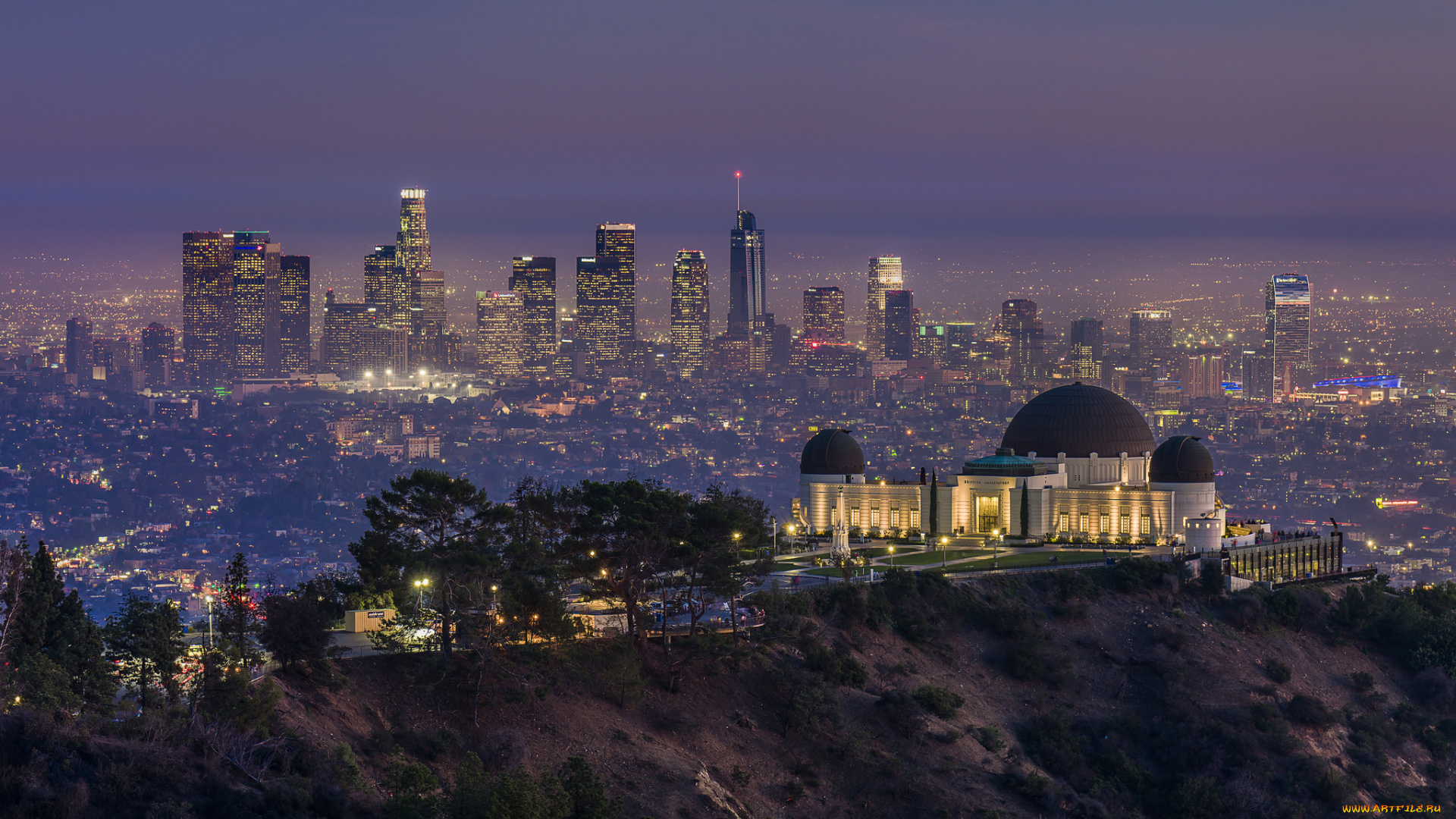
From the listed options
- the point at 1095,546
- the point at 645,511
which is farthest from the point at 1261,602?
the point at 645,511

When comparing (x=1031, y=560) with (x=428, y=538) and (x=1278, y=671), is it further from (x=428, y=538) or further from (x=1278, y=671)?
(x=428, y=538)

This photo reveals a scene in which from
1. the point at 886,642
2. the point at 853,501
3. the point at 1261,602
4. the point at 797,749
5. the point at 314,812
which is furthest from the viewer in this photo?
the point at 853,501

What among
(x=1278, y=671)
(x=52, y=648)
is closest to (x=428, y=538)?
(x=52, y=648)

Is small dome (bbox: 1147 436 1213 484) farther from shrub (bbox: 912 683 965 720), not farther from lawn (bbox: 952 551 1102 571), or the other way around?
shrub (bbox: 912 683 965 720)

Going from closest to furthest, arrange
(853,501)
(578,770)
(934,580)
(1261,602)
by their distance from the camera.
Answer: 1. (578,770)
2. (934,580)
3. (1261,602)
4. (853,501)

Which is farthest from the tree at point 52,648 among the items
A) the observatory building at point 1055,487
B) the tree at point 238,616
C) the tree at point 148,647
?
the observatory building at point 1055,487

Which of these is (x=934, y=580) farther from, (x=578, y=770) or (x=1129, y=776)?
(x=578, y=770)
